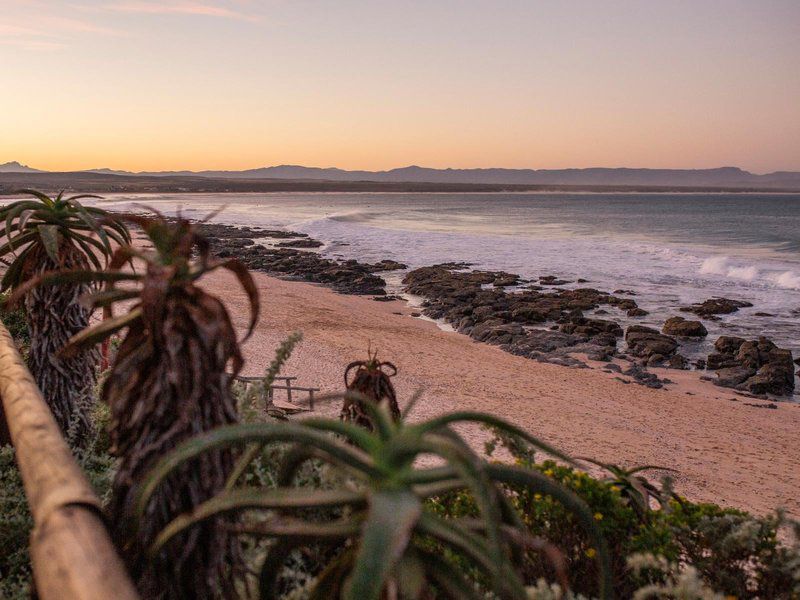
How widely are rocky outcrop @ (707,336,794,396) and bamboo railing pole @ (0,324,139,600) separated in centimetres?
1831

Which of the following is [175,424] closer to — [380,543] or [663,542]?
[380,543]

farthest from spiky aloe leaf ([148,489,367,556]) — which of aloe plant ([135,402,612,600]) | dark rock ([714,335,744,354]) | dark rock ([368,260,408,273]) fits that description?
dark rock ([368,260,408,273])

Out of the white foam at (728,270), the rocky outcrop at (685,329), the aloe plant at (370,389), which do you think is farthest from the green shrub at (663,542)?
the white foam at (728,270)

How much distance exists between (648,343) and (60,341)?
19.3m

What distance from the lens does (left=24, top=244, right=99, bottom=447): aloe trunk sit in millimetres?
3638

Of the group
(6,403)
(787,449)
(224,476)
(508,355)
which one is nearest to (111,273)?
(224,476)

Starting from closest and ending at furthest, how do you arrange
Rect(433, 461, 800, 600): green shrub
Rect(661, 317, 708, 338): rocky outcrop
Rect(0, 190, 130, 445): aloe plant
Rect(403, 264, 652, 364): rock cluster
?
1. Rect(433, 461, 800, 600): green shrub
2. Rect(0, 190, 130, 445): aloe plant
3. Rect(403, 264, 652, 364): rock cluster
4. Rect(661, 317, 708, 338): rocky outcrop

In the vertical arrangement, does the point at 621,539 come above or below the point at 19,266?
below

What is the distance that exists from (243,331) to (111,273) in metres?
16.3

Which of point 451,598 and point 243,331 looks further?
point 243,331

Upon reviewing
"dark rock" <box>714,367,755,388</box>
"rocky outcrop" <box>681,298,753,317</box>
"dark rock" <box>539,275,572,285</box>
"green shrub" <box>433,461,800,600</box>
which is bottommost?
"dark rock" <box>714,367,755,388</box>

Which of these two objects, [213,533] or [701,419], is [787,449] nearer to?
[701,419]

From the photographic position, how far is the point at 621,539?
12.1 feet

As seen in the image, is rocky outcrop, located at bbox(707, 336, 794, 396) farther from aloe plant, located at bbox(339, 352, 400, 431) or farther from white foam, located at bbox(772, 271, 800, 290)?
aloe plant, located at bbox(339, 352, 400, 431)
